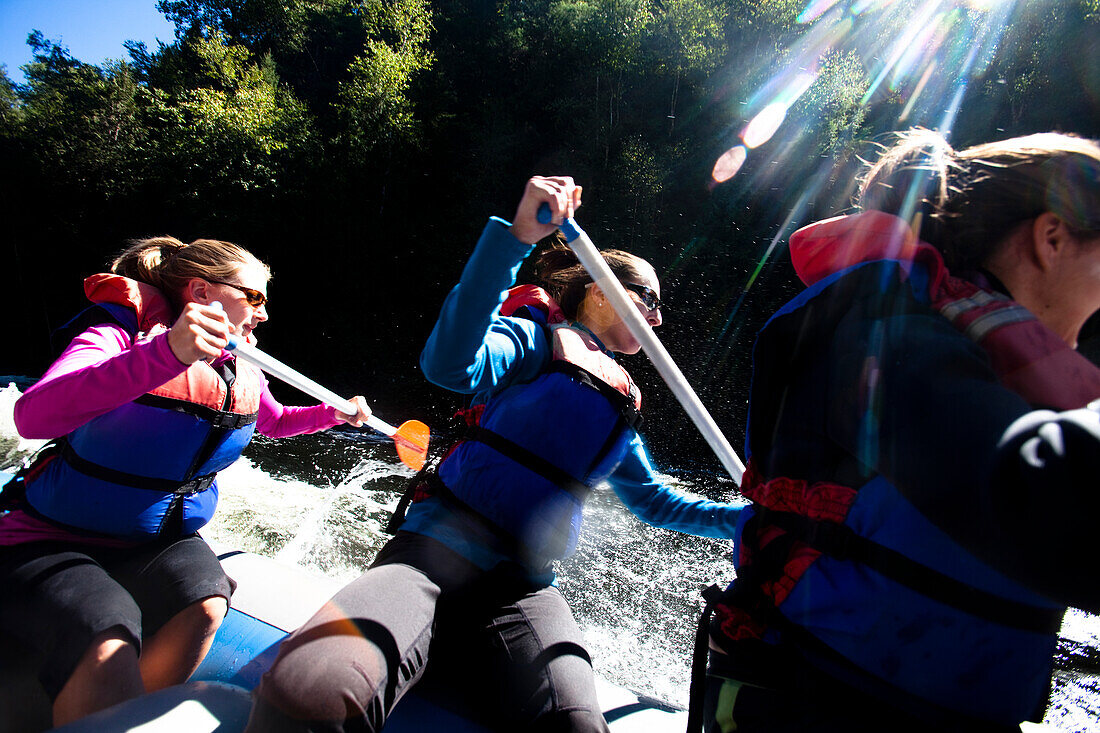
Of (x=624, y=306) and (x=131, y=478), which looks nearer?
(x=624, y=306)

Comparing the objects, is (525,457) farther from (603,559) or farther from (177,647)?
(603,559)

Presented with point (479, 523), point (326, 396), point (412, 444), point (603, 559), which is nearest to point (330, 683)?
point (479, 523)

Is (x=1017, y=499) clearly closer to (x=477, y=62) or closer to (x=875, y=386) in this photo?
(x=875, y=386)

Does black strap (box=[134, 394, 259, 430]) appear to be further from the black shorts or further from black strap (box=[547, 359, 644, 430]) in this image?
black strap (box=[547, 359, 644, 430])

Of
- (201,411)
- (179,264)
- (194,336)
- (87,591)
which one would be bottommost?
(87,591)

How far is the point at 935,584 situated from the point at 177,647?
5.88 ft

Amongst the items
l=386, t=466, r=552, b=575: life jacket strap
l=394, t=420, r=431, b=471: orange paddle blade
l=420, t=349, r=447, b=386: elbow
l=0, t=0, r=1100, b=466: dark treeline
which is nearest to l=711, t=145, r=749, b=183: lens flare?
l=0, t=0, r=1100, b=466: dark treeline

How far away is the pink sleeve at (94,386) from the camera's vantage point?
1.46 metres

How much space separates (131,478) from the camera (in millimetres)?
1723

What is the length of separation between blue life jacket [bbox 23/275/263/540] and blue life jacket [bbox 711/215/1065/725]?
162 cm

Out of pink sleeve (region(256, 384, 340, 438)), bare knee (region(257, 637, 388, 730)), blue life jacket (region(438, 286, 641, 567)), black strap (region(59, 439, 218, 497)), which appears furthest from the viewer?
pink sleeve (region(256, 384, 340, 438))

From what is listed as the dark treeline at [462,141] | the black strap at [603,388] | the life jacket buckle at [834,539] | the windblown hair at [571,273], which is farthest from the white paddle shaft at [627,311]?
the dark treeline at [462,141]

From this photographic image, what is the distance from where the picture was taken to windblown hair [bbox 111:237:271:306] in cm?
196

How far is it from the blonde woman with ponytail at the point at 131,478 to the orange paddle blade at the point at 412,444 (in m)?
1.00
